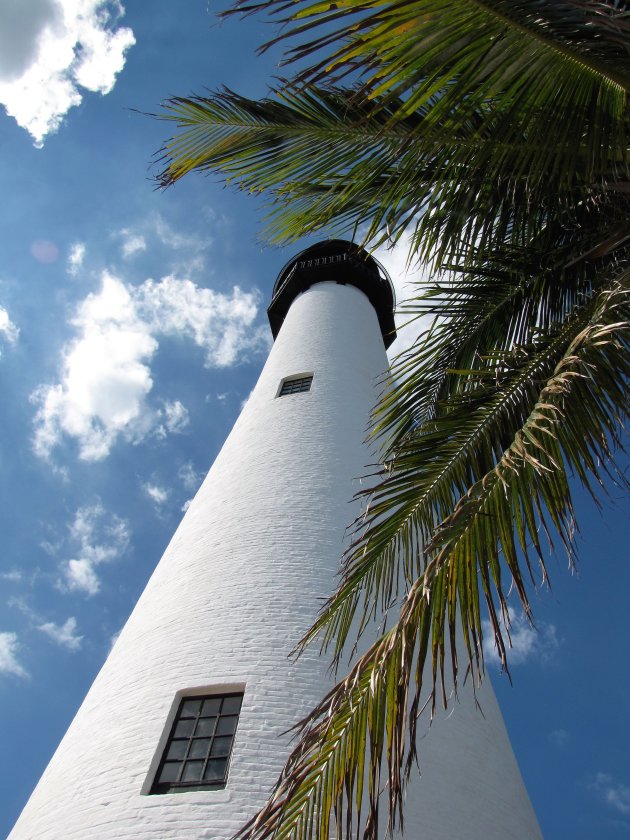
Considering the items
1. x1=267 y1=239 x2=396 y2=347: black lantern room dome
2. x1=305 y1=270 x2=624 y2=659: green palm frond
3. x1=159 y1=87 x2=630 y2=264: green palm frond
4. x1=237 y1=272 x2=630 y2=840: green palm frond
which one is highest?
x1=267 y1=239 x2=396 y2=347: black lantern room dome

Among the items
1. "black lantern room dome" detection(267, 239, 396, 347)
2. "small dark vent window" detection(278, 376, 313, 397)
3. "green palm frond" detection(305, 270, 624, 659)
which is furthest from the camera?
"black lantern room dome" detection(267, 239, 396, 347)

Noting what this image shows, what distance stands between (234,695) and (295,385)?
Answer: 19.0 feet

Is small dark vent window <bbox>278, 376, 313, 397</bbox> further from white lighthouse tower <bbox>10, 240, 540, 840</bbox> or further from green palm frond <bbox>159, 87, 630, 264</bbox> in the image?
green palm frond <bbox>159, 87, 630, 264</bbox>

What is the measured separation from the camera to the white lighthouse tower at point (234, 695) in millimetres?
4441

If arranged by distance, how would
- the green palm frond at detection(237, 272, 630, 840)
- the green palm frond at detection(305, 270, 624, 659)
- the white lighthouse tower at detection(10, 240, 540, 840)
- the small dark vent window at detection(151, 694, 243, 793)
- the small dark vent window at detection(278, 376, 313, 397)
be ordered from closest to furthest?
the green palm frond at detection(237, 272, 630, 840) < the green palm frond at detection(305, 270, 624, 659) < the white lighthouse tower at detection(10, 240, 540, 840) < the small dark vent window at detection(151, 694, 243, 793) < the small dark vent window at detection(278, 376, 313, 397)

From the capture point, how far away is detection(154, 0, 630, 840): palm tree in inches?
95.7

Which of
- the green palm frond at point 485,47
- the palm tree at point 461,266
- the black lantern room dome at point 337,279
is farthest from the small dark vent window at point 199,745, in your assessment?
the black lantern room dome at point 337,279

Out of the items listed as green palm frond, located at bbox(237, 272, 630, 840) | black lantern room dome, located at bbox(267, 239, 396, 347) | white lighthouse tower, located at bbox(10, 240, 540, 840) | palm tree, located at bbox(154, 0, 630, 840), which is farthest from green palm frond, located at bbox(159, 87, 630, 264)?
black lantern room dome, located at bbox(267, 239, 396, 347)

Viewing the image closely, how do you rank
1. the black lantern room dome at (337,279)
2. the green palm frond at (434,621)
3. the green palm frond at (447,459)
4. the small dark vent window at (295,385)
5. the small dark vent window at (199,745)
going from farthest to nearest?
1. the black lantern room dome at (337,279)
2. the small dark vent window at (295,385)
3. the small dark vent window at (199,745)
4. the green palm frond at (447,459)
5. the green palm frond at (434,621)

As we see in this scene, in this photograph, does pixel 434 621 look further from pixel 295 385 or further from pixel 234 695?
pixel 295 385

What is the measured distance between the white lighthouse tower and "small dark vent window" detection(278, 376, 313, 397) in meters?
1.60

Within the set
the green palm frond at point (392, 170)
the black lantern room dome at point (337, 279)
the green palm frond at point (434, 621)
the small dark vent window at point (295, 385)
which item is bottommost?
the green palm frond at point (434, 621)

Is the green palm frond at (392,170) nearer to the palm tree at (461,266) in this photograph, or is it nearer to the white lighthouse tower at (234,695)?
the palm tree at (461,266)

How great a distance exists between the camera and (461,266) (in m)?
4.22
